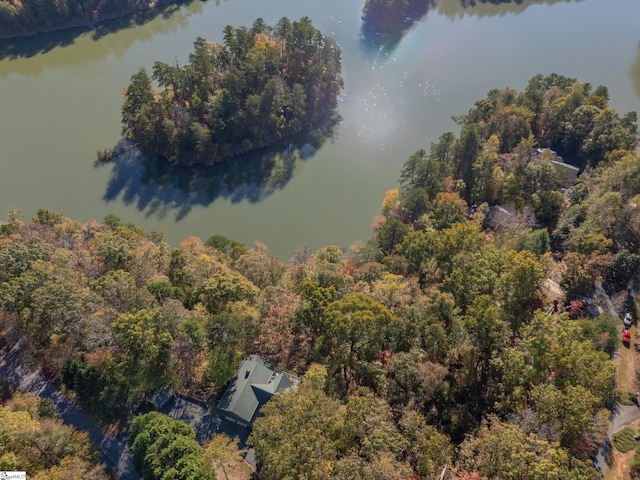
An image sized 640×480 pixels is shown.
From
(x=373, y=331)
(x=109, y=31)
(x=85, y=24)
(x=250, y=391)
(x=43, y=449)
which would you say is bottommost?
(x=43, y=449)

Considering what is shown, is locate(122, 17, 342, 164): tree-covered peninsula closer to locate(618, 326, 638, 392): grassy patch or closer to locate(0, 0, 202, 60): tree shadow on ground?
locate(0, 0, 202, 60): tree shadow on ground

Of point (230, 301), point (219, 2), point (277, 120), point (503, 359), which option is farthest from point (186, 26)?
point (503, 359)

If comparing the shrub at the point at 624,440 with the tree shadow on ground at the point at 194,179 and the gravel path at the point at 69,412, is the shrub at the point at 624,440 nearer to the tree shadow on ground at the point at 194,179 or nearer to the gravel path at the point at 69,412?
the gravel path at the point at 69,412

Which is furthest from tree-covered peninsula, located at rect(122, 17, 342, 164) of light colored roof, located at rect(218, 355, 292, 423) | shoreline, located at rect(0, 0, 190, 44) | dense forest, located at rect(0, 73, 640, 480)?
shoreline, located at rect(0, 0, 190, 44)

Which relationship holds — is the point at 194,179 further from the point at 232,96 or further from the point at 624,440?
the point at 624,440

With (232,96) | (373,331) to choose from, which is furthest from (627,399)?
(232,96)
